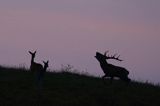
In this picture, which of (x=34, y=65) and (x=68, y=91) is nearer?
(x=68, y=91)

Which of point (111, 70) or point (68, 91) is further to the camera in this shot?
point (111, 70)

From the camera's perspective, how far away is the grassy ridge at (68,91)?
26.0 m

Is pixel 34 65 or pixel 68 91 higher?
pixel 34 65

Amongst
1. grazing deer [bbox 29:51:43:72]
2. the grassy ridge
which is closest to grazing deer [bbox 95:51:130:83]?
the grassy ridge

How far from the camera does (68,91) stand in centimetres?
2747

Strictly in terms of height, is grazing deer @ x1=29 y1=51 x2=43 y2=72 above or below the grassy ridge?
above

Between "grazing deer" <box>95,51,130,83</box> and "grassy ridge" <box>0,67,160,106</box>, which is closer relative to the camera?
"grassy ridge" <box>0,67,160,106</box>

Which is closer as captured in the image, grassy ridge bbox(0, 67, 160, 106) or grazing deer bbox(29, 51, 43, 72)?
grassy ridge bbox(0, 67, 160, 106)

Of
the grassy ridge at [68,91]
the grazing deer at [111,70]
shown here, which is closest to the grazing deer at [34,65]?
the grassy ridge at [68,91]

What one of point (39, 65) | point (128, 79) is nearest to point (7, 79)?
point (39, 65)

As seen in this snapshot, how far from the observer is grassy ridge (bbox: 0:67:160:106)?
1025 inches

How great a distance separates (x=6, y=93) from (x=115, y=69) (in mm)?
5785

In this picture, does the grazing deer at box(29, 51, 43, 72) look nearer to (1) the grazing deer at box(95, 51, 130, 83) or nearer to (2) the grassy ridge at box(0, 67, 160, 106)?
(2) the grassy ridge at box(0, 67, 160, 106)

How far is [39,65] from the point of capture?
28.9 meters
